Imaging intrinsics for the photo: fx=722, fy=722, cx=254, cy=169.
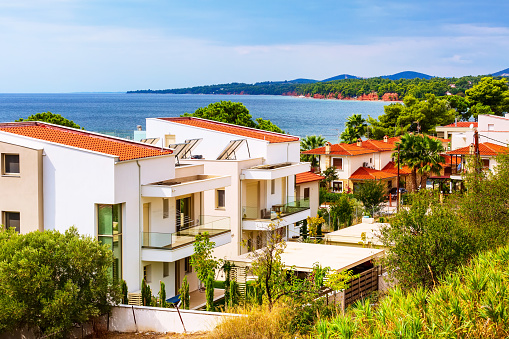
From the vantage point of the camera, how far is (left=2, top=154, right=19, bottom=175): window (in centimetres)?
2791

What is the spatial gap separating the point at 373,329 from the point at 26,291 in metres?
11.5

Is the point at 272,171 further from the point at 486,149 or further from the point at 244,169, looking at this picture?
the point at 486,149

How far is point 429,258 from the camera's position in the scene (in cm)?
2333

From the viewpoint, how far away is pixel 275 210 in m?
39.0

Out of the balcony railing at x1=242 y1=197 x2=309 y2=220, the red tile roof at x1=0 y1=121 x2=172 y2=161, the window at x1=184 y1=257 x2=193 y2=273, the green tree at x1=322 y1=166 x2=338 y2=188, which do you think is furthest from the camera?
the green tree at x1=322 y1=166 x2=338 y2=188

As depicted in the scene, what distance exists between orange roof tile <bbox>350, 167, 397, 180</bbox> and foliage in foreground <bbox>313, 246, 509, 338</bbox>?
48.6 metres

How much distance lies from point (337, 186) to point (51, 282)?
47815mm

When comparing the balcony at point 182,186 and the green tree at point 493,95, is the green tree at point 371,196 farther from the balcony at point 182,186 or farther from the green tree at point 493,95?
the green tree at point 493,95

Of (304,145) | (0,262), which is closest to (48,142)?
(0,262)

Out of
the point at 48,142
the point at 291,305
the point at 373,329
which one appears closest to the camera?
the point at 373,329

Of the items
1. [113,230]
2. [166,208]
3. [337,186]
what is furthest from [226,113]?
[113,230]

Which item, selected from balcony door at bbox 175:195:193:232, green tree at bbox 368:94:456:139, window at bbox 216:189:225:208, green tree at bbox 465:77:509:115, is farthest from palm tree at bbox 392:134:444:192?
green tree at bbox 465:77:509:115

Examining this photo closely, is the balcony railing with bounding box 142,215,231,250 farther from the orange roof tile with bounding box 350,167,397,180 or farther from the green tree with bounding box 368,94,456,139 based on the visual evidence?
the green tree with bounding box 368,94,456,139

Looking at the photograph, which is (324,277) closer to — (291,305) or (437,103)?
(291,305)
